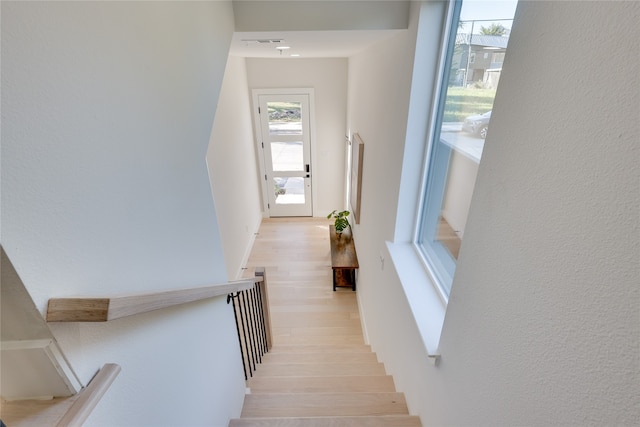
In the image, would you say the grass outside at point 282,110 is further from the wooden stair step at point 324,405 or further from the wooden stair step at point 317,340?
the wooden stair step at point 324,405

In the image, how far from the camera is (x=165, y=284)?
1045 millimetres

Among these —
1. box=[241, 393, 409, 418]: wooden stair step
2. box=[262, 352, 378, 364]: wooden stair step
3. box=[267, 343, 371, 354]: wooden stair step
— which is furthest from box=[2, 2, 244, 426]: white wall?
box=[267, 343, 371, 354]: wooden stair step

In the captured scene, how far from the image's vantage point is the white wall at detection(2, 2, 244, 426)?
21.6 inches

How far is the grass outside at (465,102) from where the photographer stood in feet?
4.21

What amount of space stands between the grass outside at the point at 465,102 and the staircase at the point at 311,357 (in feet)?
5.11

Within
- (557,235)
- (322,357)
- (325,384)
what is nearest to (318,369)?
(322,357)

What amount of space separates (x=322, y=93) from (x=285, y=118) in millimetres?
731

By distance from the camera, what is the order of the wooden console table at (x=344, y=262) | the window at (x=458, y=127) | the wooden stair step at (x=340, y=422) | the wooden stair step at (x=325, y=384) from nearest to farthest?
the window at (x=458, y=127)
the wooden stair step at (x=340, y=422)
the wooden stair step at (x=325, y=384)
the wooden console table at (x=344, y=262)

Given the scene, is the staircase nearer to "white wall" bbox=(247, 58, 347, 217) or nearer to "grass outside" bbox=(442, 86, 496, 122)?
"white wall" bbox=(247, 58, 347, 217)

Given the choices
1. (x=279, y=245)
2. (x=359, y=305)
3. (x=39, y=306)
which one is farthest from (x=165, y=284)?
(x=279, y=245)

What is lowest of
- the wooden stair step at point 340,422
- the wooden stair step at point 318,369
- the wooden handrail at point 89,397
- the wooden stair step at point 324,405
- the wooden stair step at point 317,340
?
the wooden stair step at point 317,340

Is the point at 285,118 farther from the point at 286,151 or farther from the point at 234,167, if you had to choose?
the point at 234,167

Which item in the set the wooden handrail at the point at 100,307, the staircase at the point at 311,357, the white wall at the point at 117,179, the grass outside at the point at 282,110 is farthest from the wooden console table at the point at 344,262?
the wooden handrail at the point at 100,307

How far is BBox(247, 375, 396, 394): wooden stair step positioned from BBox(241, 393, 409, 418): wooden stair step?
0.49 feet
